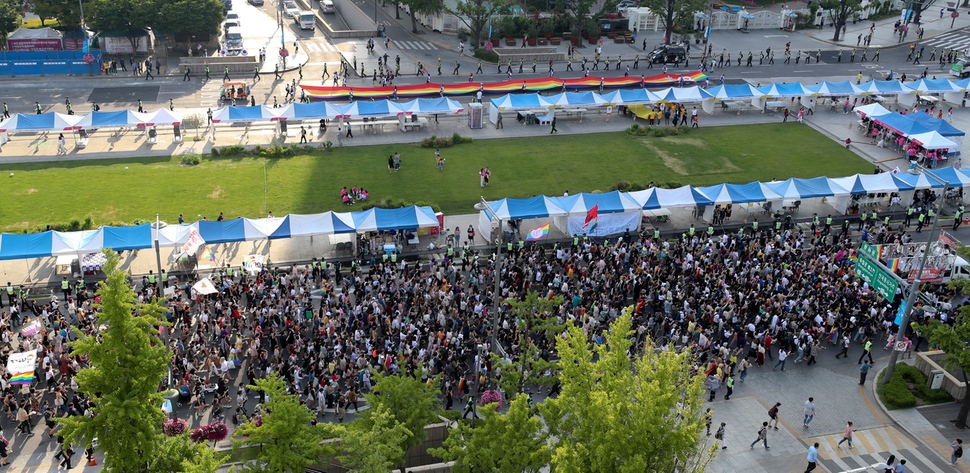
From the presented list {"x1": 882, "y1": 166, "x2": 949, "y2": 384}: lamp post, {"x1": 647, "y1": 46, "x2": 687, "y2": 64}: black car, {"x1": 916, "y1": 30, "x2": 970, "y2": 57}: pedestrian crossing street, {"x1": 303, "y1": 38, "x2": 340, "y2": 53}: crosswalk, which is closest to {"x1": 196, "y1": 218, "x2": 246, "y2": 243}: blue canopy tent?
{"x1": 882, "y1": 166, "x2": 949, "y2": 384}: lamp post

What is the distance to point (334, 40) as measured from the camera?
7644cm

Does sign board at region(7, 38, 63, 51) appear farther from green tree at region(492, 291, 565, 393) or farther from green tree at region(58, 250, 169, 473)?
green tree at region(58, 250, 169, 473)

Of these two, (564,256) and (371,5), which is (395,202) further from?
(371,5)

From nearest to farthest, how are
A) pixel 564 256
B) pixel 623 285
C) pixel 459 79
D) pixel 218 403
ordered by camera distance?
pixel 218 403
pixel 623 285
pixel 564 256
pixel 459 79

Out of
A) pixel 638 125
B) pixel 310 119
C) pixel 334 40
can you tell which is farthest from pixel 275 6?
pixel 638 125

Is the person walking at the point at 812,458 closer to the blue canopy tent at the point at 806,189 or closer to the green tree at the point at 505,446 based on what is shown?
the green tree at the point at 505,446

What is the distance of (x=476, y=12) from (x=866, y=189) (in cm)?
3840

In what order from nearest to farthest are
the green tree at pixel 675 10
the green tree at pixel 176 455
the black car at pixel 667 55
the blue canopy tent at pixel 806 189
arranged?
the green tree at pixel 176 455 < the blue canopy tent at pixel 806 189 < the black car at pixel 667 55 < the green tree at pixel 675 10

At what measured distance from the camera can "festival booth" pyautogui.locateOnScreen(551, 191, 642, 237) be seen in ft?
135

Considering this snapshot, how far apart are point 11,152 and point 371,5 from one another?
1907 inches

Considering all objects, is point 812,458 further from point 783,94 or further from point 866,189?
point 783,94

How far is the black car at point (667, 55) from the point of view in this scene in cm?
7262

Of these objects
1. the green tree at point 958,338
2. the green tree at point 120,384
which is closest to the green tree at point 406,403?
the green tree at point 120,384

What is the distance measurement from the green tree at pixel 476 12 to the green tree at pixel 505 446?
55.3 meters
